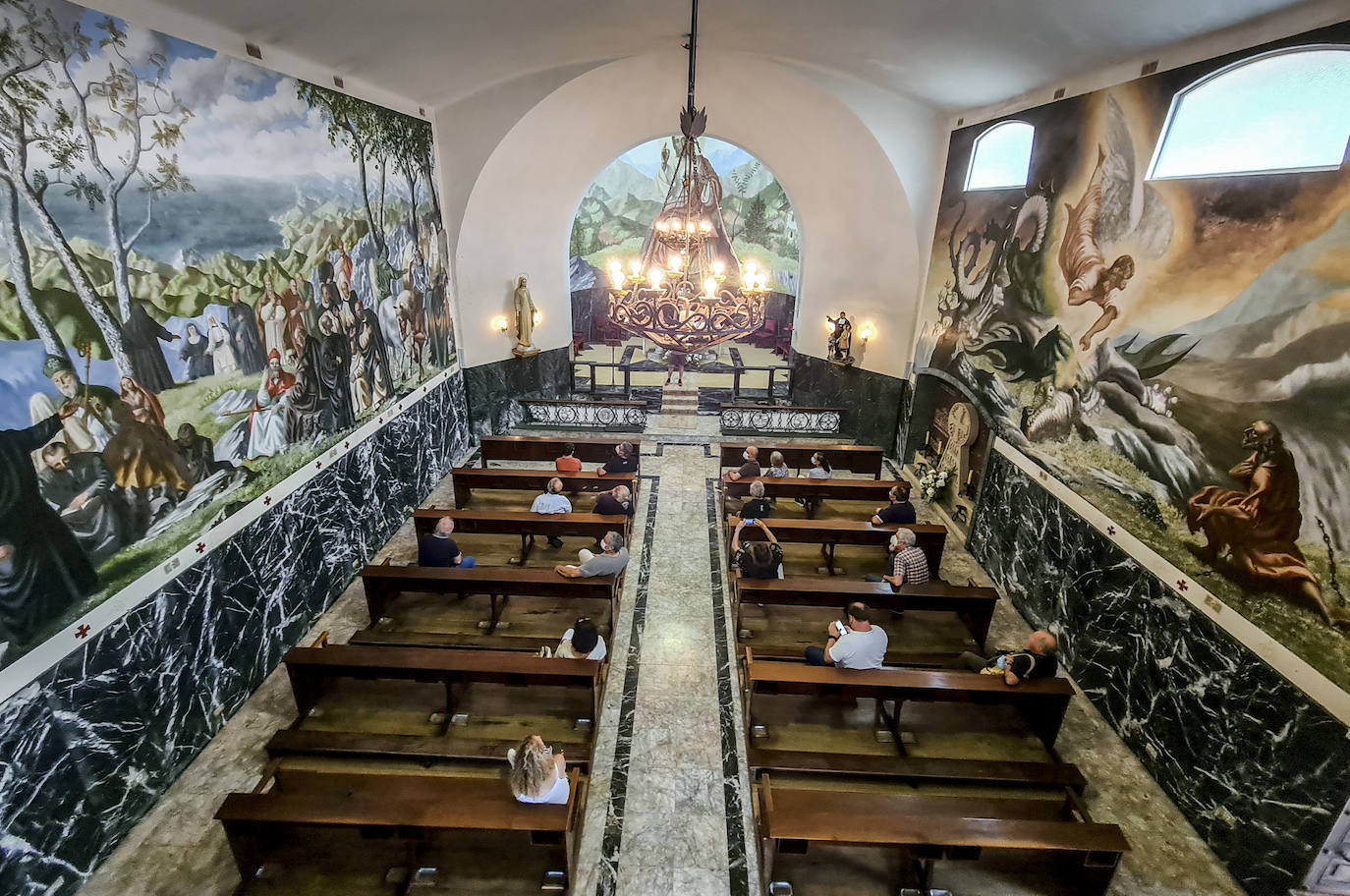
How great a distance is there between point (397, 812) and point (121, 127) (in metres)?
5.08

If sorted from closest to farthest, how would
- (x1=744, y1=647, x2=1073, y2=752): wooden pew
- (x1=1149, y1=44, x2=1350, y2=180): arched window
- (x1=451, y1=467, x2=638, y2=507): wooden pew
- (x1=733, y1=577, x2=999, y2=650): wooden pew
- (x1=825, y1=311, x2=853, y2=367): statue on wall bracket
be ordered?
(x1=1149, y1=44, x2=1350, y2=180): arched window, (x1=744, y1=647, x2=1073, y2=752): wooden pew, (x1=733, y1=577, x2=999, y2=650): wooden pew, (x1=451, y1=467, x2=638, y2=507): wooden pew, (x1=825, y1=311, x2=853, y2=367): statue on wall bracket

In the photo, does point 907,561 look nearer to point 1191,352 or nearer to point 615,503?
point 1191,352

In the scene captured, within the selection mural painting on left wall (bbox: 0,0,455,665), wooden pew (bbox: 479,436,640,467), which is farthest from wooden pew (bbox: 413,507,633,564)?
wooden pew (bbox: 479,436,640,467)

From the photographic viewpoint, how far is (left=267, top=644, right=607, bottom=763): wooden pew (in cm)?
488

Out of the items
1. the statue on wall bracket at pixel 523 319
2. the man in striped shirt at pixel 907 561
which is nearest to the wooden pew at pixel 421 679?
the man in striped shirt at pixel 907 561

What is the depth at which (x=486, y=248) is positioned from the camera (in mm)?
11383

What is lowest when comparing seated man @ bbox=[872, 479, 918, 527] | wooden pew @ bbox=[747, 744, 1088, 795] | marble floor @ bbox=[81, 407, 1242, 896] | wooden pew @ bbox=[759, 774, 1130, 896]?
marble floor @ bbox=[81, 407, 1242, 896]

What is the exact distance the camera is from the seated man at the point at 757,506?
7.85 meters

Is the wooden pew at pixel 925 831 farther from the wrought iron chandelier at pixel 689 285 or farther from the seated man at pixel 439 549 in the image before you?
the seated man at pixel 439 549

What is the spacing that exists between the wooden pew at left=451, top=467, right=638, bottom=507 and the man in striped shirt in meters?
3.67

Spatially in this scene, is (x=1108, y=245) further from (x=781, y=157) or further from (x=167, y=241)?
(x=167, y=241)

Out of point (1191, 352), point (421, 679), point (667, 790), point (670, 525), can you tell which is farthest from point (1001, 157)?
point (421, 679)

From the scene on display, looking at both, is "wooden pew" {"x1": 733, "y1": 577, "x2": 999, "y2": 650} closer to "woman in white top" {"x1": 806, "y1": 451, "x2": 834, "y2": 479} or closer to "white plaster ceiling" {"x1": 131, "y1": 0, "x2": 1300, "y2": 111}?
"woman in white top" {"x1": 806, "y1": 451, "x2": 834, "y2": 479}

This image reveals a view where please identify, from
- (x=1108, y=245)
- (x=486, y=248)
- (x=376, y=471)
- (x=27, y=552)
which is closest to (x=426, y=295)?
(x=486, y=248)
